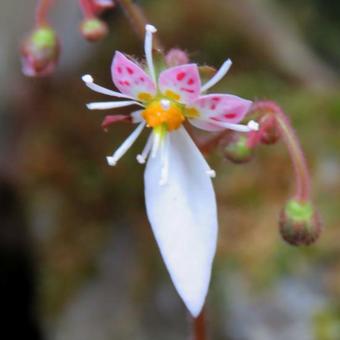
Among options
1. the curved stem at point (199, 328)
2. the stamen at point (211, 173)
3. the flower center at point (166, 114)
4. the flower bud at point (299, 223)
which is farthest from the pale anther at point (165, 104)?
the curved stem at point (199, 328)

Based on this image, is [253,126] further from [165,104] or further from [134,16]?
[134,16]

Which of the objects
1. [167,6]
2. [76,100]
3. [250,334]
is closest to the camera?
[250,334]

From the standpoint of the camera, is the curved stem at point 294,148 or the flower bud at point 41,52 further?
the flower bud at point 41,52

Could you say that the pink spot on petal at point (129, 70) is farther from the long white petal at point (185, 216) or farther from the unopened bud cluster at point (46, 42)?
the unopened bud cluster at point (46, 42)

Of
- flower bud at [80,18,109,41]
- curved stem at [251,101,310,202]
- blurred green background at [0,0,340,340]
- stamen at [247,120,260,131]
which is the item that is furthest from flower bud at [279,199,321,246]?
blurred green background at [0,0,340,340]

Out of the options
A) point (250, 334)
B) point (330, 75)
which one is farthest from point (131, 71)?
point (330, 75)

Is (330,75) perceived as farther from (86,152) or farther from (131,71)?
(131,71)
